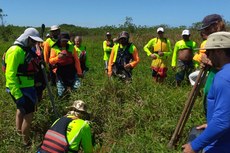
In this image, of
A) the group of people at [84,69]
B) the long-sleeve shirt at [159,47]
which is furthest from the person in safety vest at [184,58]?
the long-sleeve shirt at [159,47]

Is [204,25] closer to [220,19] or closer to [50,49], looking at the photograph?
[220,19]

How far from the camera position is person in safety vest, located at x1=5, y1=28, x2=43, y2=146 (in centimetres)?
524

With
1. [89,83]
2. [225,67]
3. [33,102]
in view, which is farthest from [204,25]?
[89,83]

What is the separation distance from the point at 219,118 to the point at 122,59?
500 centimetres

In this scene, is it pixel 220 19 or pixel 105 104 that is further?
pixel 105 104

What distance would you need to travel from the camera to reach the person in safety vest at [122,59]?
7.38 meters

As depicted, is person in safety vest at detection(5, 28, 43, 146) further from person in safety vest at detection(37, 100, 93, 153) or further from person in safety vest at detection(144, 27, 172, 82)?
person in safety vest at detection(144, 27, 172, 82)

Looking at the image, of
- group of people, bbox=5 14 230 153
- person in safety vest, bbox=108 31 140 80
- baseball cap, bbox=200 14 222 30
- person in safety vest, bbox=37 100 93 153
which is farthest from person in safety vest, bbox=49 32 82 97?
baseball cap, bbox=200 14 222 30

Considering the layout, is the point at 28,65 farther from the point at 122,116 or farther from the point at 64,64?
the point at 122,116

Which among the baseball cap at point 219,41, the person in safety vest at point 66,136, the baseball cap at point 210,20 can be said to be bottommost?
the person in safety vest at point 66,136

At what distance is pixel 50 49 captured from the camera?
7.35 metres

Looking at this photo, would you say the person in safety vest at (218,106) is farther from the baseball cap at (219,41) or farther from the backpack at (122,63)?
the backpack at (122,63)

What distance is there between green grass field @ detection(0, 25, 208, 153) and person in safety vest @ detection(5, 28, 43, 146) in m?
0.25

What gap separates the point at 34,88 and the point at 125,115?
1550 mm
